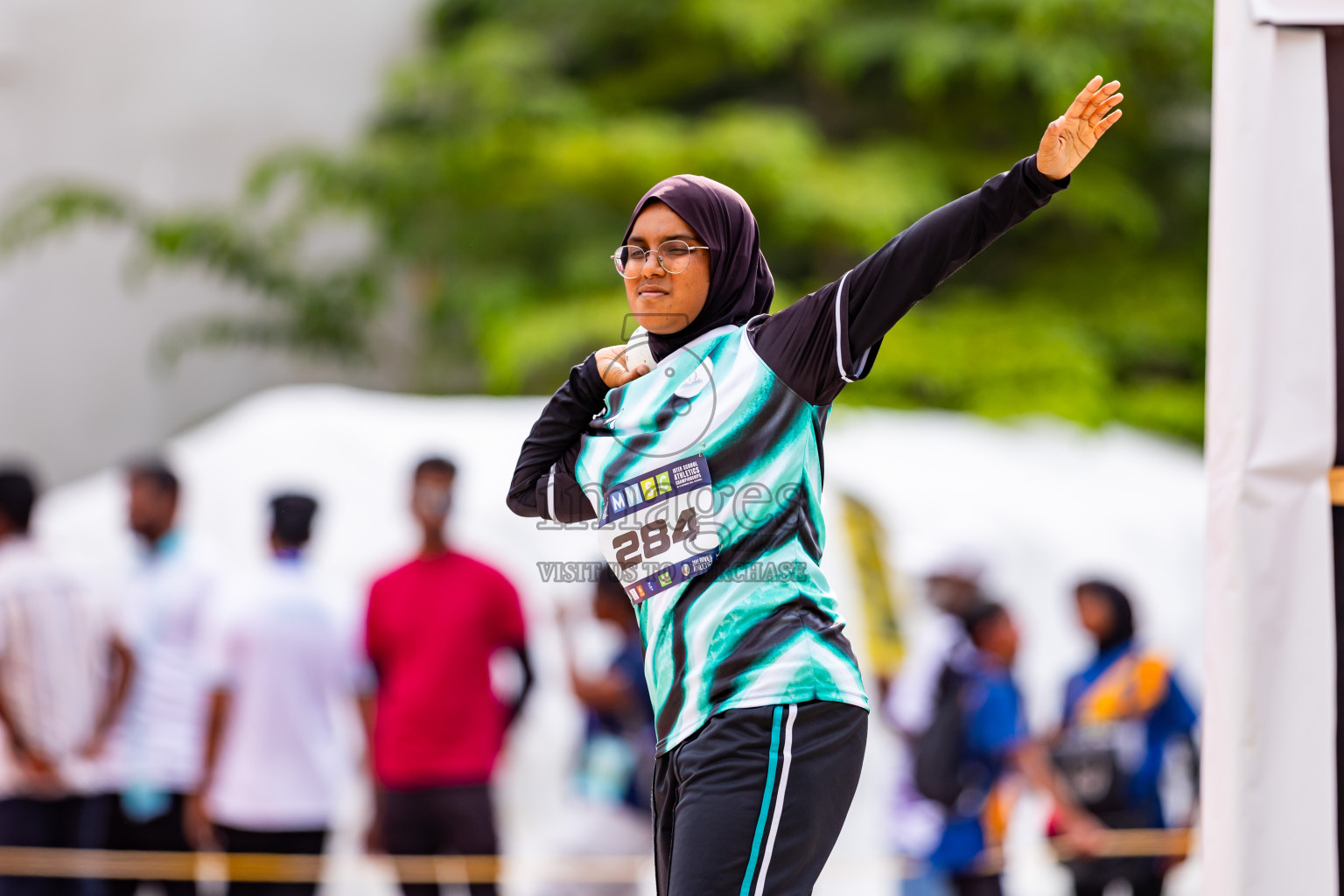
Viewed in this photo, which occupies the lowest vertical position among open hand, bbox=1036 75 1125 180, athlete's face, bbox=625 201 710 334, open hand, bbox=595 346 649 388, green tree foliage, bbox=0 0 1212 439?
open hand, bbox=595 346 649 388

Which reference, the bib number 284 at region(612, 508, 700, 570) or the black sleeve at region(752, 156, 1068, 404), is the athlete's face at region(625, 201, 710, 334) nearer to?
→ the black sleeve at region(752, 156, 1068, 404)

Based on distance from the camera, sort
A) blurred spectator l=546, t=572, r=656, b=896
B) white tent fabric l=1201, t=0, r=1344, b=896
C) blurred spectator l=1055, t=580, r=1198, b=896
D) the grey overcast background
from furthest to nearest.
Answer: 1. the grey overcast background
2. blurred spectator l=1055, t=580, r=1198, b=896
3. blurred spectator l=546, t=572, r=656, b=896
4. white tent fabric l=1201, t=0, r=1344, b=896

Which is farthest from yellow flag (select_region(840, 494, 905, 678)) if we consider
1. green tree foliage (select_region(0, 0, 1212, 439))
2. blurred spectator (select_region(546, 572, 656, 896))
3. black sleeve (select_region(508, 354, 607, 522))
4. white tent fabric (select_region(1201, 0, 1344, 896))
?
black sleeve (select_region(508, 354, 607, 522))

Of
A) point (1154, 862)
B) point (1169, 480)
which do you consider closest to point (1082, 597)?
point (1154, 862)

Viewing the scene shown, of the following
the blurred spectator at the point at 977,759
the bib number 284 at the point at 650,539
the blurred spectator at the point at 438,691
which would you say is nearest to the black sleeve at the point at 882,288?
the bib number 284 at the point at 650,539

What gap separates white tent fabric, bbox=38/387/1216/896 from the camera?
255 inches

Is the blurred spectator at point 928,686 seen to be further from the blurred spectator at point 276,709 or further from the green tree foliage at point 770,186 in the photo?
the green tree foliage at point 770,186

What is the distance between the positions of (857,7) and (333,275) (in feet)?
14.0

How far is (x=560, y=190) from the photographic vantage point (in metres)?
10.1

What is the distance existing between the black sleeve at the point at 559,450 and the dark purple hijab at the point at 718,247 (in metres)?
0.13

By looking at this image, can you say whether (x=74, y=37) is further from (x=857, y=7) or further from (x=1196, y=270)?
(x=1196, y=270)

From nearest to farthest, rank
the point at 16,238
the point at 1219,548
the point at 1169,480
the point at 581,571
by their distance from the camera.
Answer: the point at 1219,548
the point at 581,571
the point at 1169,480
the point at 16,238

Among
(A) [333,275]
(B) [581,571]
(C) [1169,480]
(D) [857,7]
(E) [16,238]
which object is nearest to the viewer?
(B) [581,571]

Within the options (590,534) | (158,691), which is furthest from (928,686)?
(158,691)
